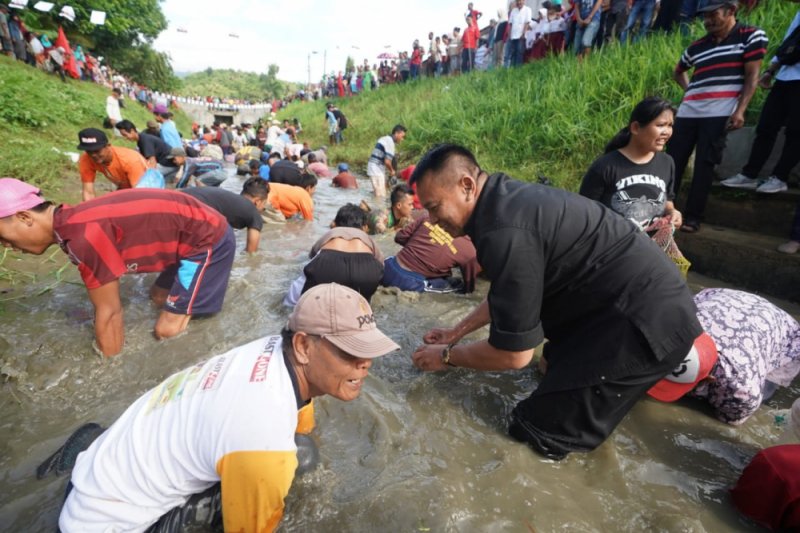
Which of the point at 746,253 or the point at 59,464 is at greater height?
the point at 746,253

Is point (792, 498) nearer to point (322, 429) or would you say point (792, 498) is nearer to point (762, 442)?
point (762, 442)

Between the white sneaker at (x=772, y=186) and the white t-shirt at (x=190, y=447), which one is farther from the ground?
the white sneaker at (x=772, y=186)

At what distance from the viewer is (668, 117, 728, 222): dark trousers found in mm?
3947

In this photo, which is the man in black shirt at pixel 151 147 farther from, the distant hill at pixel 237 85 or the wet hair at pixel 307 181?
the distant hill at pixel 237 85

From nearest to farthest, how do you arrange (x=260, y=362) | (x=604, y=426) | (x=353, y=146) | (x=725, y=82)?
(x=260, y=362) → (x=604, y=426) → (x=725, y=82) → (x=353, y=146)

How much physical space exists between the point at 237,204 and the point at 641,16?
832 centimetres

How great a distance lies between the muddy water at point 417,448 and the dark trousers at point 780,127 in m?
2.60

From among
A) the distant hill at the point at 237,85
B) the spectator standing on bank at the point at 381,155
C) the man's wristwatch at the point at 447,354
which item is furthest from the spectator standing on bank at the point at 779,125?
the distant hill at the point at 237,85

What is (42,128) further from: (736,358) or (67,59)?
(67,59)

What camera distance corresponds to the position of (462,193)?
171cm

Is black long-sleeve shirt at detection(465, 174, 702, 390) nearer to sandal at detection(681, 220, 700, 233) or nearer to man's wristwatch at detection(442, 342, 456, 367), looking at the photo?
man's wristwatch at detection(442, 342, 456, 367)

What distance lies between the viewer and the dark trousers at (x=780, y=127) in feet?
12.3

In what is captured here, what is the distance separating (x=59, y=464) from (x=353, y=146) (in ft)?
47.9

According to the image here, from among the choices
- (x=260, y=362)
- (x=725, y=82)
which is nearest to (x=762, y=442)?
(x=260, y=362)
